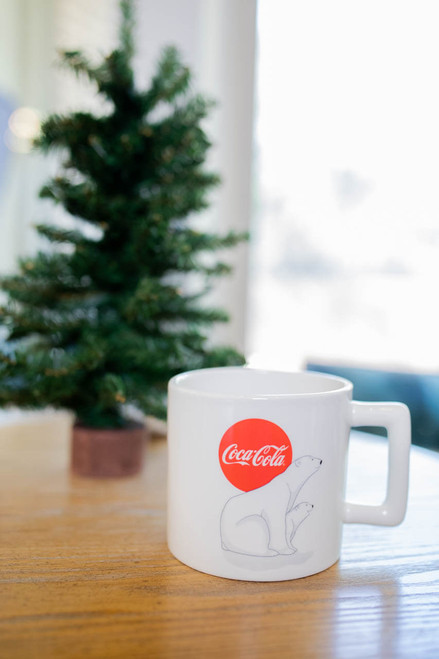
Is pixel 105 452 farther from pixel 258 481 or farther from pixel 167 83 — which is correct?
pixel 167 83

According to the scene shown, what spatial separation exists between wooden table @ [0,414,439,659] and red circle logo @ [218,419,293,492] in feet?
0.23

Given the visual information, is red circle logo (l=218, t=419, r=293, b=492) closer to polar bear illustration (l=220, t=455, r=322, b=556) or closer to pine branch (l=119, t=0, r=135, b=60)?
polar bear illustration (l=220, t=455, r=322, b=556)

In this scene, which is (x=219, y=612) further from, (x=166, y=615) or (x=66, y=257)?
(x=66, y=257)

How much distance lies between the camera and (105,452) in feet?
2.01

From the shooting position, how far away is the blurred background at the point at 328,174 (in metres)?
1.36

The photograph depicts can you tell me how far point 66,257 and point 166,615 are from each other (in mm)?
410

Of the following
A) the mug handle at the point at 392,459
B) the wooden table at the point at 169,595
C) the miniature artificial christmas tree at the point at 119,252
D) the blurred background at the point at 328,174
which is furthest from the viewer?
the blurred background at the point at 328,174

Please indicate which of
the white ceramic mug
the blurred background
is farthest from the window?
the white ceramic mug

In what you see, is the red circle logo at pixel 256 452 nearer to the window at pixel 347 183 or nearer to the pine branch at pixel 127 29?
the pine branch at pixel 127 29

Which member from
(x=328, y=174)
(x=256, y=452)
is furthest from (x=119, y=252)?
(x=328, y=174)

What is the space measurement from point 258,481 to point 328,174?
4.19ft

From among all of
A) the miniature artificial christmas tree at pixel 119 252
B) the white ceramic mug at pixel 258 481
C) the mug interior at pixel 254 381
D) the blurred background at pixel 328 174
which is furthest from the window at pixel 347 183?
the white ceramic mug at pixel 258 481

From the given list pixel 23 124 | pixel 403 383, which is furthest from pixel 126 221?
pixel 23 124

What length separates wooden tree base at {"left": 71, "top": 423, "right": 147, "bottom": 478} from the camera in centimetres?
61
